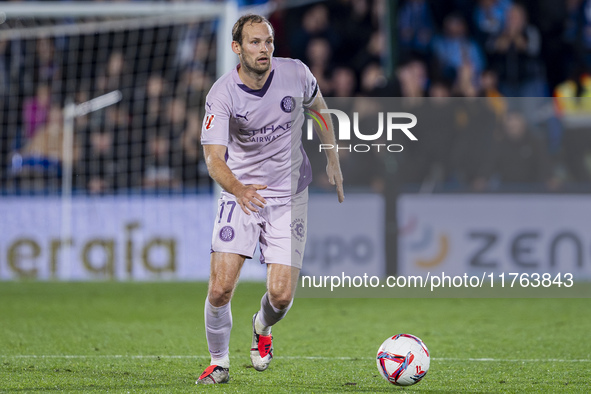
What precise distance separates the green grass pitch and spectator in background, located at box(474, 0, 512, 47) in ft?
16.7

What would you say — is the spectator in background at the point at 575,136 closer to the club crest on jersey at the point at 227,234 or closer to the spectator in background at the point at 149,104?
the spectator in background at the point at 149,104

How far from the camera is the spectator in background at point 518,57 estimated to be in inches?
554

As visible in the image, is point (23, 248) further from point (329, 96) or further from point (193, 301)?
point (329, 96)

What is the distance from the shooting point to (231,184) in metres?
5.48

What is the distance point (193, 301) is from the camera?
10852 millimetres

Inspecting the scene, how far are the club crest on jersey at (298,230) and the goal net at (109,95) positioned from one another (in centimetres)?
706

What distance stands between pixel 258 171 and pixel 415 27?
9619mm

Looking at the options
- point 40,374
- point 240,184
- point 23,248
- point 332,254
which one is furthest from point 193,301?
point 240,184

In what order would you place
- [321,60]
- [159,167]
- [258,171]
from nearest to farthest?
[258,171], [159,167], [321,60]

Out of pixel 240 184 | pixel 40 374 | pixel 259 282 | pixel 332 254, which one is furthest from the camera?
pixel 259 282

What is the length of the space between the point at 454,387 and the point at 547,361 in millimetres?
1377

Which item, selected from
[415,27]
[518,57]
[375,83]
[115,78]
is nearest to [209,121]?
[375,83]

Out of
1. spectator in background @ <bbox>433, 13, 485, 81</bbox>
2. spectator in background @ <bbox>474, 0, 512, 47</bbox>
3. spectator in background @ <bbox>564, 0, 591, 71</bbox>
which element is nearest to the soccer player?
spectator in background @ <bbox>433, 13, 485, 81</bbox>

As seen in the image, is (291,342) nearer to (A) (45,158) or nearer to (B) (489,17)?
(A) (45,158)
